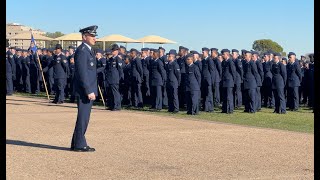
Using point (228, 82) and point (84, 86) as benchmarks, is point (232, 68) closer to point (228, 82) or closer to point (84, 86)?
point (228, 82)

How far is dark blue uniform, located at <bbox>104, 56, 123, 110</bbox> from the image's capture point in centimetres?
1895

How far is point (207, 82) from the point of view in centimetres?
1966

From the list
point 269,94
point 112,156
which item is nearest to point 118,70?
point 269,94

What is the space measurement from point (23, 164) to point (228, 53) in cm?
1138

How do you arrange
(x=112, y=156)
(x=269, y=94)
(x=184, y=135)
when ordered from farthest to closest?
(x=269, y=94)
(x=184, y=135)
(x=112, y=156)

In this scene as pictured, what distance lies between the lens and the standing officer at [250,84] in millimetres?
19217

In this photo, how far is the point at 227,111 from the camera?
18750 mm

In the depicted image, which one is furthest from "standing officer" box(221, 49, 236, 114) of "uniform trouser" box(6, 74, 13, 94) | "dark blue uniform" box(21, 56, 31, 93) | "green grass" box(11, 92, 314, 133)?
"dark blue uniform" box(21, 56, 31, 93)

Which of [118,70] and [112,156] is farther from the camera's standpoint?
[118,70]

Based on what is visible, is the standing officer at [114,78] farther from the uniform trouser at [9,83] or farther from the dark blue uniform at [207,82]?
the uniform trouser at [9,83]

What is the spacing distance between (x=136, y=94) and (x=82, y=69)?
10444 millimetres

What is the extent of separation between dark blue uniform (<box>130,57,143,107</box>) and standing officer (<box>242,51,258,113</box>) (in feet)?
11.0

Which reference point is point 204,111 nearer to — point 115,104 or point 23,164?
point 115,104

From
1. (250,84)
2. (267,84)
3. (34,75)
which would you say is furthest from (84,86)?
(34,75)
